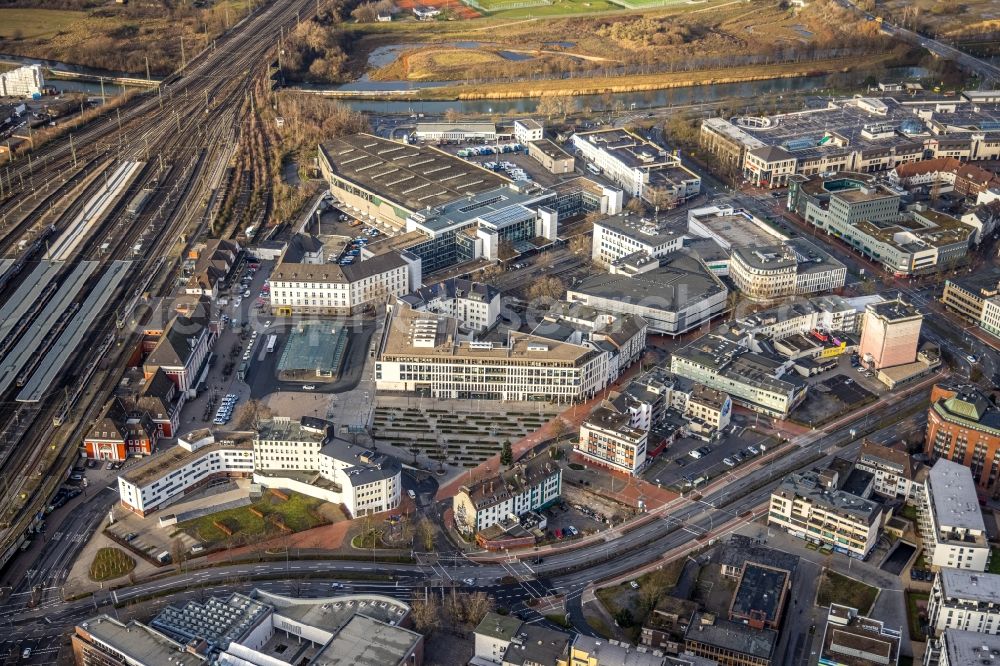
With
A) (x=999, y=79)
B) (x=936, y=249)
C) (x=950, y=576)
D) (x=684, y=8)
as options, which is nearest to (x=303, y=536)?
(x=950, y=576)

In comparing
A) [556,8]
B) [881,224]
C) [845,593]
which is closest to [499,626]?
[845,593]

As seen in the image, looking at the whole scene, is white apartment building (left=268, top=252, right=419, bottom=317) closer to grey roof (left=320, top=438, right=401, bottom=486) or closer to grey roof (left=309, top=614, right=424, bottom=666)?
grey roof (left=320, top=438, right=401, bottom=486)

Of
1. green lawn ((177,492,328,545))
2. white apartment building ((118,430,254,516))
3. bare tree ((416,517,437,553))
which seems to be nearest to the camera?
bare tree ((416,517,437,553))

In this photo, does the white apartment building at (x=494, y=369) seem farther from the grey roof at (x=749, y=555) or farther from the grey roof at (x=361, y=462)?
the grey roof at (x=749, y=555)

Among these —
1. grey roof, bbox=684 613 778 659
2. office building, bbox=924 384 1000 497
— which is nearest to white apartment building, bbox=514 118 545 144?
office building, bbox=924 384 1000 497

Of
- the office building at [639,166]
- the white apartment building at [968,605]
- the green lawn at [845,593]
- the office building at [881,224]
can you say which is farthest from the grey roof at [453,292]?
the white apartment building at [968,605]

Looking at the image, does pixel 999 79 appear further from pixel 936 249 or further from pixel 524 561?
pixel 524 561
